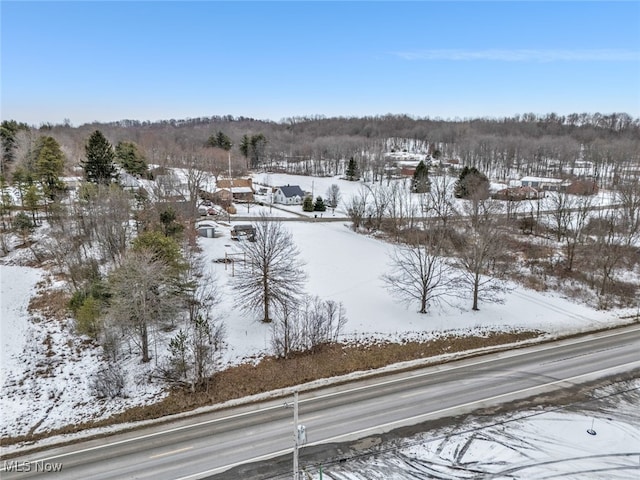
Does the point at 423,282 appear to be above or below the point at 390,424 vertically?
above

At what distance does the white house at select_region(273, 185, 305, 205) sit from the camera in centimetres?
7081

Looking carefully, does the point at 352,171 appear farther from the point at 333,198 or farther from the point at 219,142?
the point at 219,142

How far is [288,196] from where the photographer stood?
70812mm

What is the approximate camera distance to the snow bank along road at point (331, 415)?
607 inches

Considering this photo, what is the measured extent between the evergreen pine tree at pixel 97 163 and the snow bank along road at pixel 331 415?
39.5 metres

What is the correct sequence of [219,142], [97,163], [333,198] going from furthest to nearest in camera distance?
1. [219,142]
2. [333,198]
3. [97,163]

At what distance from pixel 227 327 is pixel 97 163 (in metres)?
34.3

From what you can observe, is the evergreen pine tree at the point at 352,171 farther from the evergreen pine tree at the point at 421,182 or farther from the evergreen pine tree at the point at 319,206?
the evergreen pine tree at the point at 319,206

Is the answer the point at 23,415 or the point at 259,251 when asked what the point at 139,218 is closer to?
the point at 259,251

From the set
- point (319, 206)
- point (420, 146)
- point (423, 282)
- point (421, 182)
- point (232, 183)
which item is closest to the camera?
point (423, 282)

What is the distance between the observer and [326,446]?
1623cm

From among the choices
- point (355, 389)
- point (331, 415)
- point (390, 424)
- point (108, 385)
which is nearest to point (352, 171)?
point (355, 389)

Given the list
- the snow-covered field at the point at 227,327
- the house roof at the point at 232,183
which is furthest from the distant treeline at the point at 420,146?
the snow-covered field at the point at 227,327

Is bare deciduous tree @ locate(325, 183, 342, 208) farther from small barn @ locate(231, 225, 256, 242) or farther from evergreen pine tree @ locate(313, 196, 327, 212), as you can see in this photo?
small barn @ locate(231, 225, 256, 242)
